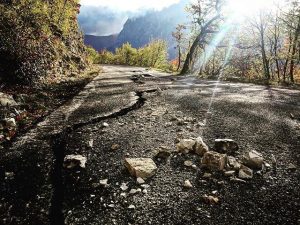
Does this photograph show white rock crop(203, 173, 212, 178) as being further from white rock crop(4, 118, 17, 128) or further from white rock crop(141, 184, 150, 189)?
white rock crop(4, 118, 17, 128)

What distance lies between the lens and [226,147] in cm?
365

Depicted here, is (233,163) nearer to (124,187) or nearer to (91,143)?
(124,187)

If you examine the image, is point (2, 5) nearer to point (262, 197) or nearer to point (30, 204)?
point (30, 204)

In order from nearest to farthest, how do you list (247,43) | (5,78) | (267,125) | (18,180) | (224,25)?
(18,180) < (267,125) < (5,78) < (224,25) < (247,43)

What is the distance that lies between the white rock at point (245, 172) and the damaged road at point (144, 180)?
88 millimetres

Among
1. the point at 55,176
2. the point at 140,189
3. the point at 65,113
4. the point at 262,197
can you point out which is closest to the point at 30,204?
the point at 55,176

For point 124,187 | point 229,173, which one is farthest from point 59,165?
point 229,173

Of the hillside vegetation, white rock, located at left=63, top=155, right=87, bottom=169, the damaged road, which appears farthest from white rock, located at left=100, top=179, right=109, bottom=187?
the hillside vegetation

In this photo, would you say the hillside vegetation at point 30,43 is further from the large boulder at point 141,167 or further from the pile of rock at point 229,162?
the pile of rock at point 229,162

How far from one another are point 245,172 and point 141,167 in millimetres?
1139

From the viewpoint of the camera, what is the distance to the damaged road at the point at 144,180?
2418 mm

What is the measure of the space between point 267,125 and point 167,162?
2.42 metres

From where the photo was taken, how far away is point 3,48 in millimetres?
8047

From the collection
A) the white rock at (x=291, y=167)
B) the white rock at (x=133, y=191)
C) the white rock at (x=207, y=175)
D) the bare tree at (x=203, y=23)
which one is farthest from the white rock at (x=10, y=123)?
the bare tree at (x=203, y=23)
